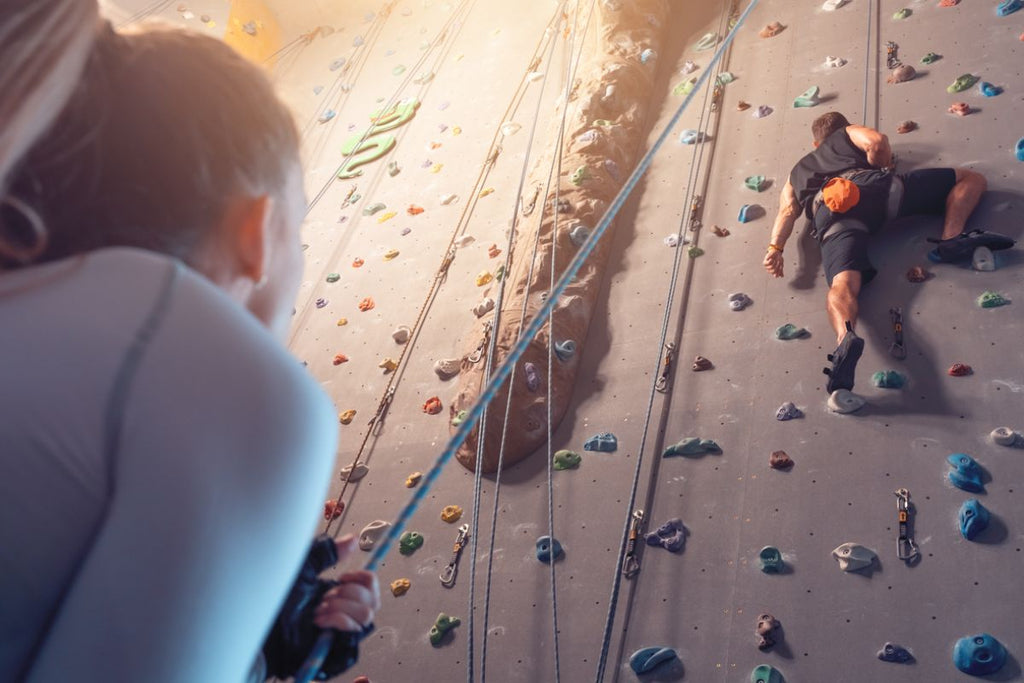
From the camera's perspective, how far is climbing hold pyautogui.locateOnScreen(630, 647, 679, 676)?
2.04 metres

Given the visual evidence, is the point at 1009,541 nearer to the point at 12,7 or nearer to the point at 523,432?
the point at 523,432

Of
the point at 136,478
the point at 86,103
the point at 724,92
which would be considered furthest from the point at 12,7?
the point at 724,92

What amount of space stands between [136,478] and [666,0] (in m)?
4.65

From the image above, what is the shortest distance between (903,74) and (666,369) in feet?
5.51

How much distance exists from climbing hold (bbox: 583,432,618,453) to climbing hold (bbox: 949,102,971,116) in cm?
182

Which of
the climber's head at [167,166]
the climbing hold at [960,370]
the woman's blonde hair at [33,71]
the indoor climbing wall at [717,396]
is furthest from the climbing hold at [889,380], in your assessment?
the woman's blonde hair at [33,71]

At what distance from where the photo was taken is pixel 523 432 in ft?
8.98

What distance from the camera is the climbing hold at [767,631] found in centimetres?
195

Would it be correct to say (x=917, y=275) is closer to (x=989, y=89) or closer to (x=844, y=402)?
(x=844, y=402)

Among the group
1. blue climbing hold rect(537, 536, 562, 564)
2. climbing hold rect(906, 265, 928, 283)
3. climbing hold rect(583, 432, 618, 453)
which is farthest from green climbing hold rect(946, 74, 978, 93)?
blue climbing hold rect(537, 536, 562, 564)

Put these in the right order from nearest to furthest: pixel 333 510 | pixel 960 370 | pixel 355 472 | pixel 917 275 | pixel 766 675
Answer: pixel 766 675
pixel 960 370
pixel 917 275
pixel 333 510
pixel 355 472

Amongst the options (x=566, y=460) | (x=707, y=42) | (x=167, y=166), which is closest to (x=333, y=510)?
(x=566, y=460)

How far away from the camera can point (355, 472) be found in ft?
10.1

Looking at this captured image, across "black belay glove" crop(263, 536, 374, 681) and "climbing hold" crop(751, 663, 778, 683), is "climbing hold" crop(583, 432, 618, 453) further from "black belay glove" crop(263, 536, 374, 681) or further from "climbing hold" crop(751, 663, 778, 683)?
"black belay glove" crop(263, 536, 374, 681)
